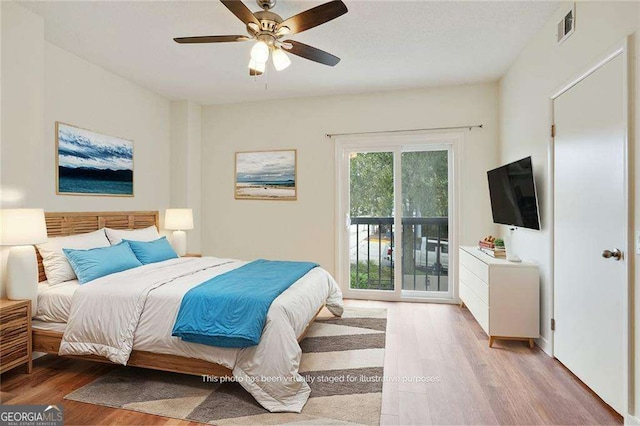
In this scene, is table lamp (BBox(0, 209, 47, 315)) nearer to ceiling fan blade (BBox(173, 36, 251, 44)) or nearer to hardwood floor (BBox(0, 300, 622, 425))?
hardwood floor (BBox(0, 300, 622, 425))

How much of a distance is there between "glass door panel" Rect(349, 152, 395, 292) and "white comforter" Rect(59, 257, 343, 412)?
196 centimetres

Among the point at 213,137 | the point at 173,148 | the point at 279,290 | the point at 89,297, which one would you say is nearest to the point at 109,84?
the point at 173,148

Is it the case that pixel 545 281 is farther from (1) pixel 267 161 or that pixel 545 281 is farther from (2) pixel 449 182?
(1) pixel 267 161

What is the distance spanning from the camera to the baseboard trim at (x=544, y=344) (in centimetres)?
277

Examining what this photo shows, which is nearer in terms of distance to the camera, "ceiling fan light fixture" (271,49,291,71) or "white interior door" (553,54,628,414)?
"white interior door" (553,54,628,414)

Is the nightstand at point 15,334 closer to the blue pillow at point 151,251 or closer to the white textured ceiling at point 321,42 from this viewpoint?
the blue pillow at point 151,251

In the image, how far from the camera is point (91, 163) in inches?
144

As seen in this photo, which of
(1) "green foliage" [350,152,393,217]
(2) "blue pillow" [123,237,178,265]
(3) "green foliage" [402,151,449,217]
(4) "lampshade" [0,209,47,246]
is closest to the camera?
(4) "lampshade" [0,209,47,246]

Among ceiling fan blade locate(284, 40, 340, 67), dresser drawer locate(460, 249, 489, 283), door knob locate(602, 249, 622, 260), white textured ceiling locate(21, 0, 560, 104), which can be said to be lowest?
dresser drawer locate(460, 249, 489, 283)

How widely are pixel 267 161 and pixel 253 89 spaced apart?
38.0 inches

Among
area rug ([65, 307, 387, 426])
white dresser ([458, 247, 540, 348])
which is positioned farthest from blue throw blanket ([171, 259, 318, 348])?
white dresser ([458, 247, 540, 348])

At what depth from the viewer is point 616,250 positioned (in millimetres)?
1976

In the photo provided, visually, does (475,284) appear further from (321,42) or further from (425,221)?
(321,42)

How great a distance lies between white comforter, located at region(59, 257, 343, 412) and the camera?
6.93ft
